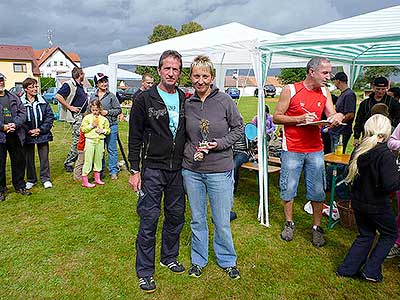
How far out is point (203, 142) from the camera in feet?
8.86

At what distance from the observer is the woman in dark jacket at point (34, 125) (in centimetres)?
526

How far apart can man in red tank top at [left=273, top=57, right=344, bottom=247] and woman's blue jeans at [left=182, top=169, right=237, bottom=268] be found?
102 centimetres

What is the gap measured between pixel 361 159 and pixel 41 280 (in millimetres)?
2954

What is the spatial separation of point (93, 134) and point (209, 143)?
3593 mm

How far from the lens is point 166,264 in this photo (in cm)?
328

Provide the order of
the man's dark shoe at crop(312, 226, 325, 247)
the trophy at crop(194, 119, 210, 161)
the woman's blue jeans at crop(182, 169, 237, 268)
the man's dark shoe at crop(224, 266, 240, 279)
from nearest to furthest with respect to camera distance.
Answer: the trophy at crop(194, 119, 210, 161) → the woman's blue jeans at crop(182, 169, 237, 268) → the man's dark shoe at crop(224, 266, 240, 279) → the man's dark shoe at crop(312, 226, 325, 247)

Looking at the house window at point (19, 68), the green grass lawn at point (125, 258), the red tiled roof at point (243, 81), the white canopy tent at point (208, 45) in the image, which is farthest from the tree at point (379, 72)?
the house window at point (19, 68)

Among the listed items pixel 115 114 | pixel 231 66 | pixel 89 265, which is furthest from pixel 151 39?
pixel 89 265

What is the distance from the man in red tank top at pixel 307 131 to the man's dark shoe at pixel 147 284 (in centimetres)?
170

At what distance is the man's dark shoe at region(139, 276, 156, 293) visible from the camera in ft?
9.62

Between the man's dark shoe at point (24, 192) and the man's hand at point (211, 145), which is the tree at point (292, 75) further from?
the man's hand at point (211, 145)

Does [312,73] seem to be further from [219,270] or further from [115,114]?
[115,114]

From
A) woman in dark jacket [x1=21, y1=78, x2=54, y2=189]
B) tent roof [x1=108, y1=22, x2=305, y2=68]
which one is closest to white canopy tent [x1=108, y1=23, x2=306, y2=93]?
tent roof [x1=108, y1=22, x2=305, y2=68]

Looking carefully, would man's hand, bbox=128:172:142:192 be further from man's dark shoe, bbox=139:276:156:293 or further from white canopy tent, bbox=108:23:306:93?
white canopy tent, bbox=108:23:306:93
